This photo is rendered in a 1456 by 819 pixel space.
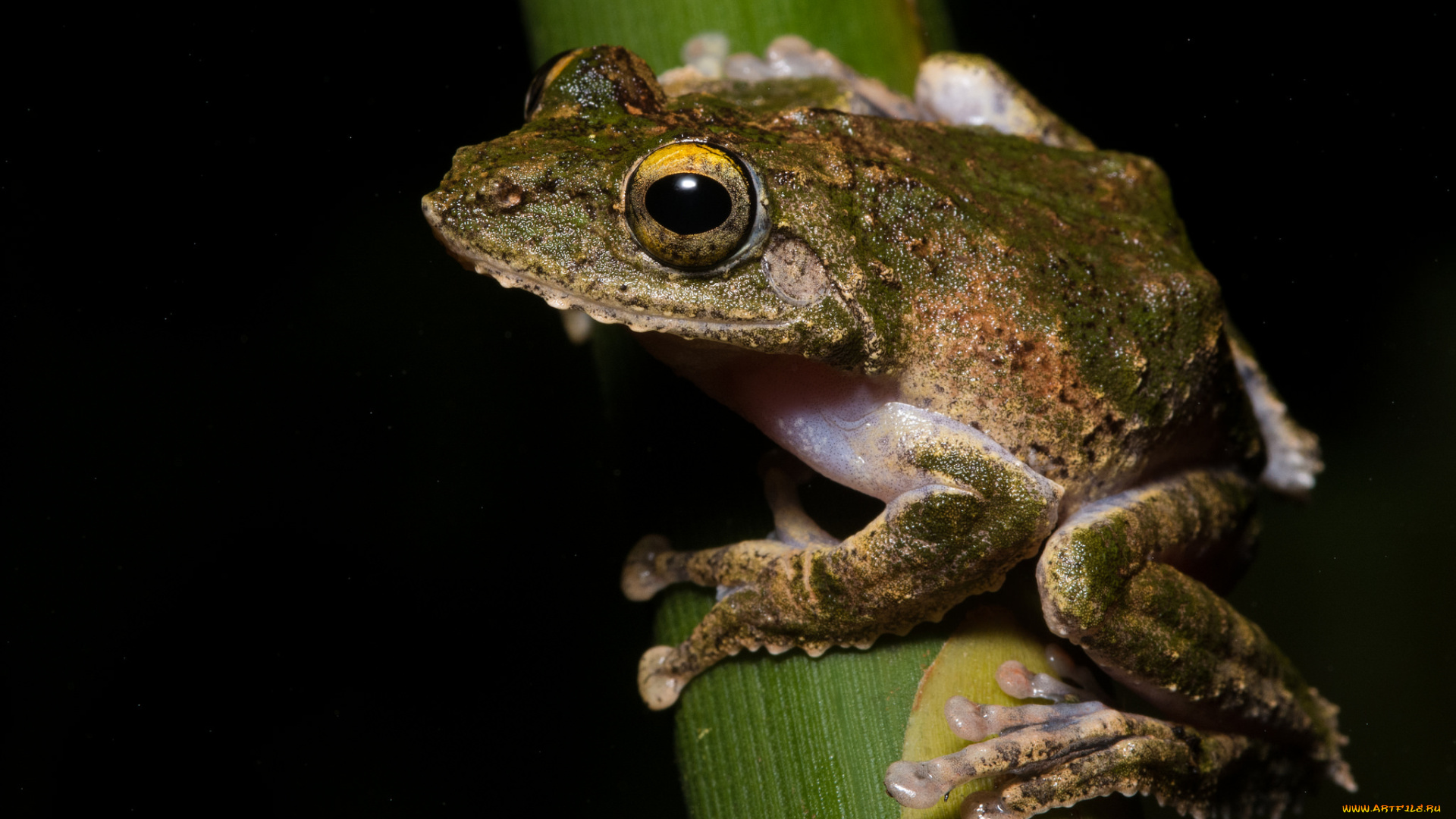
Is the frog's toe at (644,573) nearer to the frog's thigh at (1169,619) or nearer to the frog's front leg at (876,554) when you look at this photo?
the frog's front leg at (876,554)

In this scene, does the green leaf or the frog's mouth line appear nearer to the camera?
the frog's mouth line

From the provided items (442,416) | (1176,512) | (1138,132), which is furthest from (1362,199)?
(442,416)

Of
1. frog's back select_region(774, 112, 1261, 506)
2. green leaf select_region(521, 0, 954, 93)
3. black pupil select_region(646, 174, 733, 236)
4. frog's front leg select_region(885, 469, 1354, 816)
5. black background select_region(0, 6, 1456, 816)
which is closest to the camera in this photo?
black pupil select_region(646, 174, 733, 236)

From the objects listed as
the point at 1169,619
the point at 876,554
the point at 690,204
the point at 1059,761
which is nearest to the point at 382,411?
the point at 690,204

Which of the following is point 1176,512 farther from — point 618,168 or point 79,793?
point 79,793

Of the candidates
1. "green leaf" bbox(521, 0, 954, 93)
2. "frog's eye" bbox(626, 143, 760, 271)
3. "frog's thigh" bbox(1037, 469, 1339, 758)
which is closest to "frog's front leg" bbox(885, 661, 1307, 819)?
"frog's thigh" bbox(1037, 469, 1339, 758)

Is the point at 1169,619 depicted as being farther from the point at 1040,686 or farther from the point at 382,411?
the point at 382,411

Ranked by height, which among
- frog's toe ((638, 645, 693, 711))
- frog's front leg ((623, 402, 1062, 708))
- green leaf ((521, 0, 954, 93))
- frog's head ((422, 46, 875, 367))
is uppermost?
green leaf ((521, 0, 954, 93))

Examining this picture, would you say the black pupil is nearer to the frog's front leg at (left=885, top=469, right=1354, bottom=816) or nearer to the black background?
the black background
